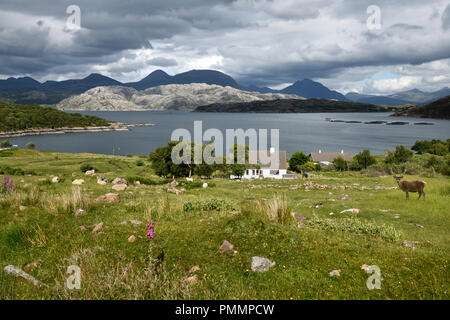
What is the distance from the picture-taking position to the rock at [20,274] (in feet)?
21.7

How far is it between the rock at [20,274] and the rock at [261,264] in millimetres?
5254

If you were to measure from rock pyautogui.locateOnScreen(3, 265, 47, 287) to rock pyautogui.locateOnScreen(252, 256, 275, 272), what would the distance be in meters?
5.25

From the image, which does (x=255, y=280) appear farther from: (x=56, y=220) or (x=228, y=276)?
(x=56, y=220)

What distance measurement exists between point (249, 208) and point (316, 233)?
2.94 m

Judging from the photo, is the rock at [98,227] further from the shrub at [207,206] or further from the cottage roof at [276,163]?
the cottage roof at [276,163]

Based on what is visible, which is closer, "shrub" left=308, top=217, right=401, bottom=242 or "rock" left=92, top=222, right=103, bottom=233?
"rock" left=92, top=222, right=103, bottom=233

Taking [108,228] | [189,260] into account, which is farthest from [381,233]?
[108,228]

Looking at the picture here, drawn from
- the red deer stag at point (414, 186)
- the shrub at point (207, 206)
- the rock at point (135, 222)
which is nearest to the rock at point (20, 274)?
the rock at point (135, 222)

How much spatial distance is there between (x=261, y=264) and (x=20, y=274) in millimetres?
6286

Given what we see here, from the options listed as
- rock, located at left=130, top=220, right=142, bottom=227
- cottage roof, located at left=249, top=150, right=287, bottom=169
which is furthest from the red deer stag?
cottage roof, located at left=249, top=150, right=287, bottom=169

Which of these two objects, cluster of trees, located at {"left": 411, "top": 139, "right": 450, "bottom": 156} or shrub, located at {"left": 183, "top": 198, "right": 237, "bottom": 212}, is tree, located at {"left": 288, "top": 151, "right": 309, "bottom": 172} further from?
shrub, located at {"left": 183, "top": 198, "right": 237, "bottom": 212}

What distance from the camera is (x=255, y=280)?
6.76m

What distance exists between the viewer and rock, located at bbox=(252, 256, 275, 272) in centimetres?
724

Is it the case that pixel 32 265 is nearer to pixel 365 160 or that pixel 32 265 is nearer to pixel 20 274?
pixel 20 274
